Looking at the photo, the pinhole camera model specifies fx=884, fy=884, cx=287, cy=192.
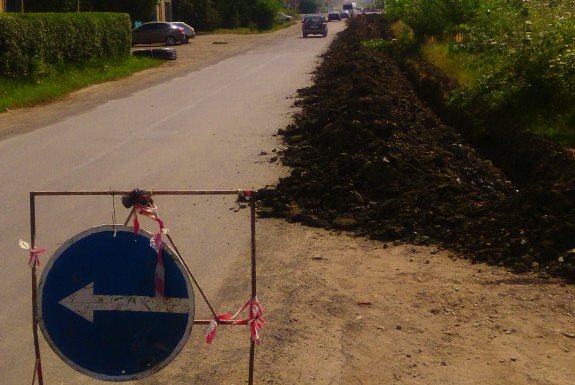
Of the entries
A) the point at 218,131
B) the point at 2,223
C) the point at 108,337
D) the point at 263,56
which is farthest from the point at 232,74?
the point at 108,337

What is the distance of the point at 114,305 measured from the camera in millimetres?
4305

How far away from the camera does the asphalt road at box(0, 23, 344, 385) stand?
705 cm

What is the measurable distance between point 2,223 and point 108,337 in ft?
17.2

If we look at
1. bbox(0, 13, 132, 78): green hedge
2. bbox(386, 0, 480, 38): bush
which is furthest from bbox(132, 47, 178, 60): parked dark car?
bbox(386, 0, 480, 38): bush

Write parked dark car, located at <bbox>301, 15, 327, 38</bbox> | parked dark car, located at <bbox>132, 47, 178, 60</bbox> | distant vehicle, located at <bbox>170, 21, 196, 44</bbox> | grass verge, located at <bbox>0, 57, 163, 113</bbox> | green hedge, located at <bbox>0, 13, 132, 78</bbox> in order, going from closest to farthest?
1. grass verge, located at <bbox>0, 57, 163, 113</bbox>
2. green hedge, located at <bbox>0, 13, 132, 78</bbox>
3. parked dark car, located at <bbox>132, 47, 178, 60</bbox>
4. distant vehicle, located at <bbox>170, 21, 196, 44</bbox>
5. parked dark car, located at <bbox>301, 15, 327, 38</bbox>

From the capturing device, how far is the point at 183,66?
35531 millimetres

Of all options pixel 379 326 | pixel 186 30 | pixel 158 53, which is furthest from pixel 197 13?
pixel 379 326

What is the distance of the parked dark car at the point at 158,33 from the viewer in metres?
52.2

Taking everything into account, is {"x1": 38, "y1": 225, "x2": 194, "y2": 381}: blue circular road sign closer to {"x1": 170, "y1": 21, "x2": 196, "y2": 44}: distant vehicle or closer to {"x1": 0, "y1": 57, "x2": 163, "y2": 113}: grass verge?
{"x1": 0, "y1": 57, "x2": 163, "y2": 113}: grass verge

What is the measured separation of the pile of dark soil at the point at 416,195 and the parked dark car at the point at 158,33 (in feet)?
130

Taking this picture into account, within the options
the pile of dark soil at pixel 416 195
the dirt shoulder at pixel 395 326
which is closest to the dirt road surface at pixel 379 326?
the dirt shoulder at pixel 395 326

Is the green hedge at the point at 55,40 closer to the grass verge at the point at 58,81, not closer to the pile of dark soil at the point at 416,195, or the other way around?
the grass verge at the point at 58,81

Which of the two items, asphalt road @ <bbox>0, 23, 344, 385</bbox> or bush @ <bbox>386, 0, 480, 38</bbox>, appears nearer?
asphalt road @ <bbox>0, 23, 344, 385</bbox>

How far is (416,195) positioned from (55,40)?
20.5 meters
